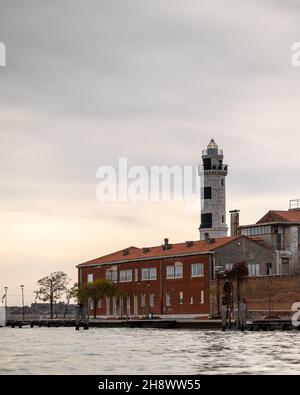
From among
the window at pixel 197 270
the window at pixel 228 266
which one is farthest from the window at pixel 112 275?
the window at pixel 228 266

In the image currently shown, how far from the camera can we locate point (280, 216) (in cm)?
12306

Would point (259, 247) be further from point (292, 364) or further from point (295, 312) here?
point (292, 364)

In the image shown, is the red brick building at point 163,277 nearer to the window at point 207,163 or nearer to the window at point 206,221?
the window at point 206,221

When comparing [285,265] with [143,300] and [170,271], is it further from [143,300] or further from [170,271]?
[143,300]

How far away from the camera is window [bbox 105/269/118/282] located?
13360 cm

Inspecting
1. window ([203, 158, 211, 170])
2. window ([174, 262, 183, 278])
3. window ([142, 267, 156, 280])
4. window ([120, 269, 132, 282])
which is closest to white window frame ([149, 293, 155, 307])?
window ([142, 267, 156, 280])

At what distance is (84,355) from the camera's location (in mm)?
53750

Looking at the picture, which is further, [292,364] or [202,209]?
[202,209]

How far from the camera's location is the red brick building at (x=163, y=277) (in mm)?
114812

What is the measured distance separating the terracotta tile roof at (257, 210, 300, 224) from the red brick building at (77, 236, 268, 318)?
7.31 metres
